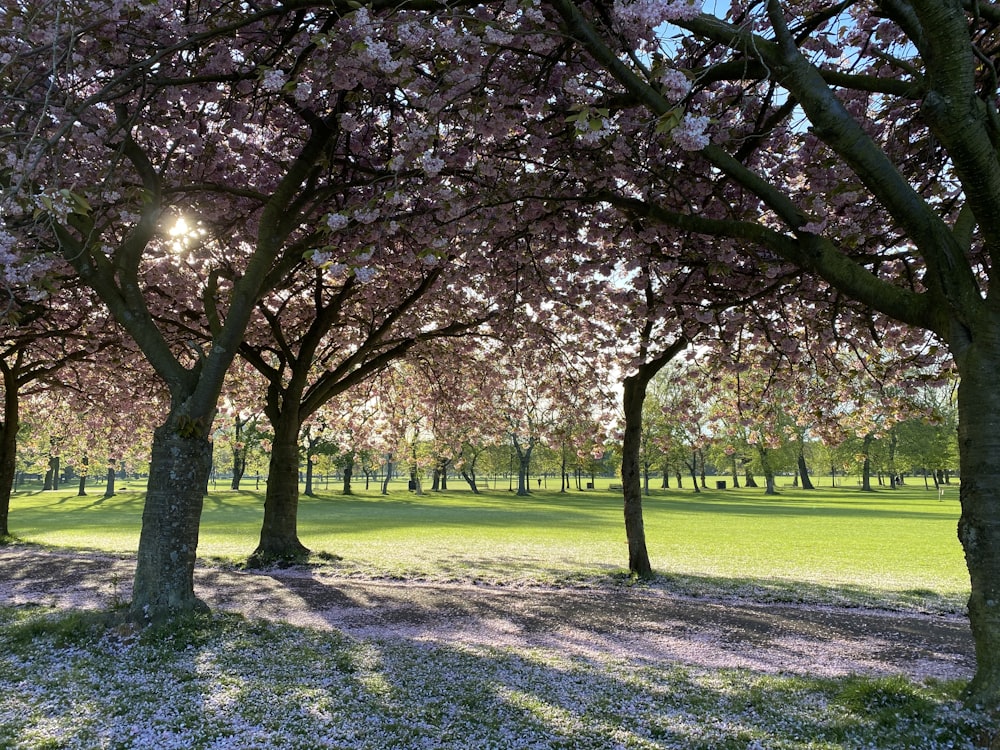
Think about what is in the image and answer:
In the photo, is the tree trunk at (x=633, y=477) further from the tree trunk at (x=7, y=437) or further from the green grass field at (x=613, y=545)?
the tree trunk at (x=7, y=437)

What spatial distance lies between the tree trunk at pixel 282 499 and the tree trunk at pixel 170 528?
20.4 ft

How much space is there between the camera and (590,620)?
27.1ft

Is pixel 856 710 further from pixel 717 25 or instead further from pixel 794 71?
pixel 717 25

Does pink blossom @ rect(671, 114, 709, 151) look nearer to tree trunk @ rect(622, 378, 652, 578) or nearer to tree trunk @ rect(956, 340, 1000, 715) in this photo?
tree trunk @ rect(956, 340, 1000, 715)

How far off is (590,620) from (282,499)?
27.8 feet

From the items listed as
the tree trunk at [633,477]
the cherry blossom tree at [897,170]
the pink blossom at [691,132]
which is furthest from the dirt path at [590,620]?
the pink blossom at [691,132]

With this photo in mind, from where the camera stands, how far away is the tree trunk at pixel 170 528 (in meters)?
6.92

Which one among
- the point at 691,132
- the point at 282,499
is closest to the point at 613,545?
the point at 282,499

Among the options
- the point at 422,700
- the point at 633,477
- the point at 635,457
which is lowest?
the point at 422,700

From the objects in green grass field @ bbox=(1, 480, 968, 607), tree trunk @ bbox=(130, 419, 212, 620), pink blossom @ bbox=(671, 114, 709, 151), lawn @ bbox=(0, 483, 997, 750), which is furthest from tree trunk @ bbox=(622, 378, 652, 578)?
pink blossom @ bbox=(671, 114, 709, 151)

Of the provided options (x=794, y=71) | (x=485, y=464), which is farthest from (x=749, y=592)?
(x=485, y=464)

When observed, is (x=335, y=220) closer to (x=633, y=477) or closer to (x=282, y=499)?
(x=633, y=477)

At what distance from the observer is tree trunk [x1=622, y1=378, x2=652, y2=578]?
12.3m

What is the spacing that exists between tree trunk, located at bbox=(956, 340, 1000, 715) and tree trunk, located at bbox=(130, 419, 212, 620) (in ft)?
25.3
